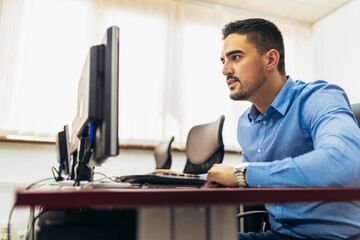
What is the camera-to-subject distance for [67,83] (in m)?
2.98

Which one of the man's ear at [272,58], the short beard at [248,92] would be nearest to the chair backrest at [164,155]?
the short beard at [248,92]

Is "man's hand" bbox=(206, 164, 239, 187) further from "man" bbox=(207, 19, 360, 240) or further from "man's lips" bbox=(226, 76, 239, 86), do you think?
"man's lips" bbox=(226, 76, 239, 86)

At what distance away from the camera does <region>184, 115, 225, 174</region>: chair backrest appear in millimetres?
1977

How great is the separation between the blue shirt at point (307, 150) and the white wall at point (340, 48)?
105 inches

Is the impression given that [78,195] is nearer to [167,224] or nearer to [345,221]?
[167,224]

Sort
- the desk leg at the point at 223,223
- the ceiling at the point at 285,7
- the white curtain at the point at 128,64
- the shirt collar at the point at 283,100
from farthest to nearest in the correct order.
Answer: the ceiling at the point at 285,7 → the white curtain at the point at 128,64 → the shirt collar at the point at 283,100 → the desk leg at the point at 223,223

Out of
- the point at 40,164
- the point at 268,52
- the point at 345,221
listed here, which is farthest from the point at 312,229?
the point at 40,164

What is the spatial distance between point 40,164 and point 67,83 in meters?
0.81

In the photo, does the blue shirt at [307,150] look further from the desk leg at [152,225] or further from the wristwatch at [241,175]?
the desk leg at [152,225]

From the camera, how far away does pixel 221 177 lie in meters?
0.83

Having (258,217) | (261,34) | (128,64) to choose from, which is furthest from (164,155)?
(261,34)

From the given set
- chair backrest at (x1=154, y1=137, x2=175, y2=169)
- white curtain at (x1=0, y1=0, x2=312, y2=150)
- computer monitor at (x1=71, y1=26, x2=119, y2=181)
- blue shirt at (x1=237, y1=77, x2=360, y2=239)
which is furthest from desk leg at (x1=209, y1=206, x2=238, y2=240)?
white curtain at (x1=0, y1=0, x2=312, y2=150)

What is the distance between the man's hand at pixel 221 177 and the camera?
81 centimetres

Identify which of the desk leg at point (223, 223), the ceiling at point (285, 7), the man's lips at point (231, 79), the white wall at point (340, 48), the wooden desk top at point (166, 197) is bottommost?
the desk leg at point (223, 223)
